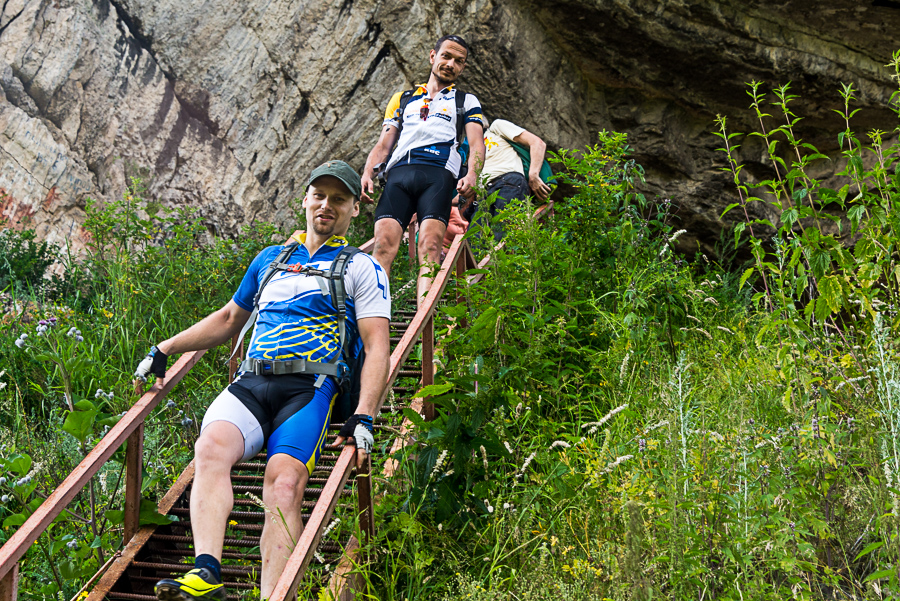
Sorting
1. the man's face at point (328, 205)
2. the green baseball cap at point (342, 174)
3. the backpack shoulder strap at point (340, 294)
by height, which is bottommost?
the backpack shoulder strap at point (340, 294)

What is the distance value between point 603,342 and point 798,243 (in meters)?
1.94

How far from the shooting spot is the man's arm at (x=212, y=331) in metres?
3.54

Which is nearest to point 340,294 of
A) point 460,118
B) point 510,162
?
point 460,118

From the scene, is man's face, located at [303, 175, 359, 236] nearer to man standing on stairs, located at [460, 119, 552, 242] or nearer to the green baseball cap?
the green baseball cap

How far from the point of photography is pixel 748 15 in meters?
7.64

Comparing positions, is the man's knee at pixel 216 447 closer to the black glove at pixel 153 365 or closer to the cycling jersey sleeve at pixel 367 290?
the black glove at pixel 153 365

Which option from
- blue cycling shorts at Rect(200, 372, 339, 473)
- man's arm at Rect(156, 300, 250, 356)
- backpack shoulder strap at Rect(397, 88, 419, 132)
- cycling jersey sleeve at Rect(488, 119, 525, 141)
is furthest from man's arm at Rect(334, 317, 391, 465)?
cycling jersey sleeve at Rect(488, 119, 525, 141)

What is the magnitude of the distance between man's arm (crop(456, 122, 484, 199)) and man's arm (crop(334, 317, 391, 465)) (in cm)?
228

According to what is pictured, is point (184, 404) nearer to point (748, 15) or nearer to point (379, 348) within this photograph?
point (379, 348)

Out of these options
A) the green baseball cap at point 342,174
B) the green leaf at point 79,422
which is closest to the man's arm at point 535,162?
the green baseball cap at point 342,174

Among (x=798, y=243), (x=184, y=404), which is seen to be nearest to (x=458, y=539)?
(x=798, y=243)

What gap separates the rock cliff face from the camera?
7.60 meters

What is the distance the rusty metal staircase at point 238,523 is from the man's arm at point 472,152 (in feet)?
3.25

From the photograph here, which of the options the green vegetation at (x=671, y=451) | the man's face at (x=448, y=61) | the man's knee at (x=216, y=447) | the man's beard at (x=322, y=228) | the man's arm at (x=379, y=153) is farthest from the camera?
the man's arm at (x=379, y=153)
